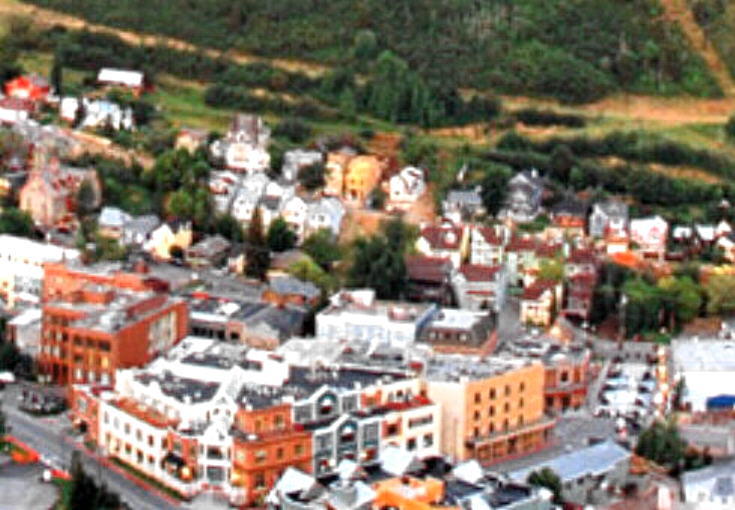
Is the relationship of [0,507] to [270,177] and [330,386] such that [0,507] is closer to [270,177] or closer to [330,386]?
[330,386]

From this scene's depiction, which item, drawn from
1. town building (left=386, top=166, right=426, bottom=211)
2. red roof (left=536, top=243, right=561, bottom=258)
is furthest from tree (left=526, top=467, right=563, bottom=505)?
town building (left=386, top=166, right=426, bottom=211)

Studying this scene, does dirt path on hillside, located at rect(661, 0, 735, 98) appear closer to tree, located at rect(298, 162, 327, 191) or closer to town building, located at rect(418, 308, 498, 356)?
tree, located at rect(298, 162, 327, 191)

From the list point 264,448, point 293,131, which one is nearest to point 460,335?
point 264,448

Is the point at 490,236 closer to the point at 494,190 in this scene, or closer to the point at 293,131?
the point at 494,190

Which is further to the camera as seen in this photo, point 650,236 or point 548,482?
point 650,236

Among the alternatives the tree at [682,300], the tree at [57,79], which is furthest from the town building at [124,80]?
the tree at [682,300]
